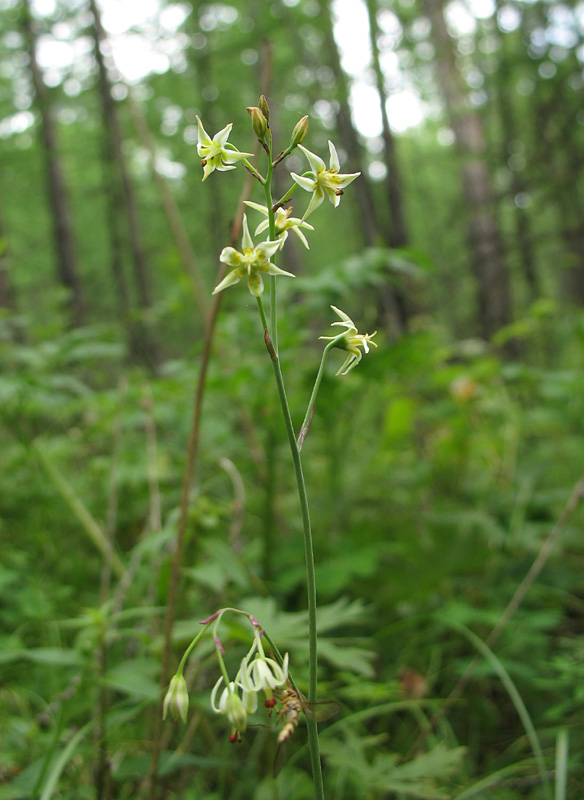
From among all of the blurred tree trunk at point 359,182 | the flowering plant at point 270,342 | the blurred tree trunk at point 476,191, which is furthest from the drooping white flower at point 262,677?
the blurred tree trunk at point 476,191

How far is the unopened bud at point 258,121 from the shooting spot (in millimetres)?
781

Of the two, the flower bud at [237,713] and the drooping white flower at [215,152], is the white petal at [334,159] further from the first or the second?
the flower bud at [237,713]

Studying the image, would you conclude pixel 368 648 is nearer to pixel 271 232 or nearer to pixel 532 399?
pixel 271 232

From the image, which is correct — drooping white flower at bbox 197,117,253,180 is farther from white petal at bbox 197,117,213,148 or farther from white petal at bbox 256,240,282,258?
white petal at bbox 256,240,282,258

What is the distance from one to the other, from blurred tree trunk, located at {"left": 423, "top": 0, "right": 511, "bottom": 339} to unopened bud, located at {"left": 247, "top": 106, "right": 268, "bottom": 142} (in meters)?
4.19

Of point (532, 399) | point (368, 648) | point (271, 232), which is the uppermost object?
point (271, 232)

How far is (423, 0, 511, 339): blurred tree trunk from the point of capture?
5.68 m

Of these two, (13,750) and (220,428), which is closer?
(13,750)

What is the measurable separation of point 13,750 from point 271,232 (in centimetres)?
152

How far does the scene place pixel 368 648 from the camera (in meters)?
2.23

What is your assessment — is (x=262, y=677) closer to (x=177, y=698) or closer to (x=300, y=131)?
(x=177, y=698)

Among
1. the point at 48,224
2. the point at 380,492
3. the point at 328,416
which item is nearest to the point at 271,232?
the point at 328,416

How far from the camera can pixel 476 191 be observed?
28.0ft

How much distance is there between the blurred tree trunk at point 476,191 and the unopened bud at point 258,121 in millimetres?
4195
